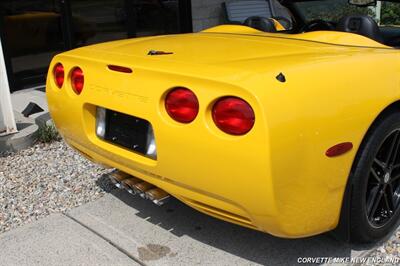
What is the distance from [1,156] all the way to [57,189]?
97cm

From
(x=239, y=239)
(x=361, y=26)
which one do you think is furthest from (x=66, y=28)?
(x=239, y=239)

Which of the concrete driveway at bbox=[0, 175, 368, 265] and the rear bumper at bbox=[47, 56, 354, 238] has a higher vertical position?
the rear bumper at bbox=[47, 56, 354, 238]

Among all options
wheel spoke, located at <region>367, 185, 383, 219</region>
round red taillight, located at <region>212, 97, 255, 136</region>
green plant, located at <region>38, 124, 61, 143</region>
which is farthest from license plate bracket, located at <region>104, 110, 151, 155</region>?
green plant, located at <region>38, 124, 61, 143</region>

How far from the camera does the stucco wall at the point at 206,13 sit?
851 cm

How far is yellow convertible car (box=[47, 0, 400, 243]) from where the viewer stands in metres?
1.96

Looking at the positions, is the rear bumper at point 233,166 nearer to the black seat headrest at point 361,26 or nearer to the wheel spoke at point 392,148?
the wheel spoke at point 392,148

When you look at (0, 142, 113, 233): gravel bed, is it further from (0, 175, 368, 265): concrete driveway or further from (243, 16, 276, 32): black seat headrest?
(243, 16, 276, 32): black seat headrest

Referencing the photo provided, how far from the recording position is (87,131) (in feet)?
8.64

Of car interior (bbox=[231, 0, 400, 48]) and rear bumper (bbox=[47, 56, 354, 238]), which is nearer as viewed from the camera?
rear bumper (bbox=[47, 56, 354, 238])

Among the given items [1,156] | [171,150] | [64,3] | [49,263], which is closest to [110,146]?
[171,150]

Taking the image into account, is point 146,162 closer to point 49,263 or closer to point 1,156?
point 49,263

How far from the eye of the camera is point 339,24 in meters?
2.93

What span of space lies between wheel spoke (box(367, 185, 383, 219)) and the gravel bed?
5.90 feet

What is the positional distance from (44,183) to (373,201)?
2.36 meters
